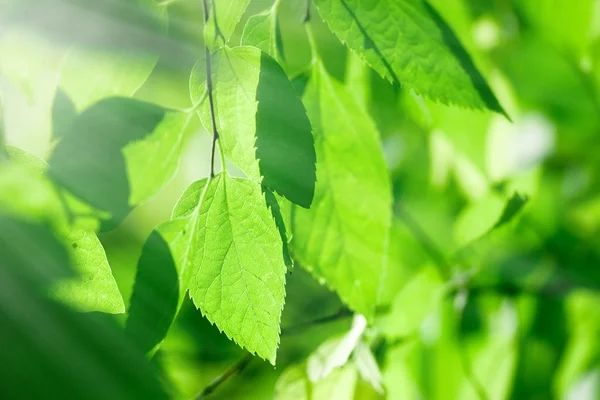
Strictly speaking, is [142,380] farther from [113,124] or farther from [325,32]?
[325,32]

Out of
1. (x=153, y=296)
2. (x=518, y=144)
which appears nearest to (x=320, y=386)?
→ (x=153, y=296)

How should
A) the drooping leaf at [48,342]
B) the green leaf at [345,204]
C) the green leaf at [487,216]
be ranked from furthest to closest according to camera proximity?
1. the green leaf at [487,216]
2. the green leaf at [345,204]
3. the drooping leaf at [48,342]

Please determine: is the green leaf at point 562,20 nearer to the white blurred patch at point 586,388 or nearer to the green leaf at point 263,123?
the white blurred patch at point 586,388

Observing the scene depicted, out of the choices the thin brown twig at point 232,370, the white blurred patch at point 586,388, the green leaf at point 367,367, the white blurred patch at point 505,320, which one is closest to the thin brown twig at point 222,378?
the thin brown twig at point 232,370

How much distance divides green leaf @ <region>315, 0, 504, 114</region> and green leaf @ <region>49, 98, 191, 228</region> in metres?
0.14

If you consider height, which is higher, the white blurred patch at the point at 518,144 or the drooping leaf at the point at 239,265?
the drooping leaf at the point at 239,265

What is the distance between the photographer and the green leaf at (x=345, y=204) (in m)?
0.46

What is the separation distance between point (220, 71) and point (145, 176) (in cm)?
8

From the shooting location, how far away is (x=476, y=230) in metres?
0.72

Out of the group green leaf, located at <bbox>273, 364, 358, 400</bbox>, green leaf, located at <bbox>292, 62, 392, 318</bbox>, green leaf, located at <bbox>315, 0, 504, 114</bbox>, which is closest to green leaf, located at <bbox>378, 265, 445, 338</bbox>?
green leaf, located at <bbox>273, 364, 358, 400</bbox>

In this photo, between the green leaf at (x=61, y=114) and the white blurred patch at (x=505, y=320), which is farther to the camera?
the white blurred patch at (x=505, y=320)

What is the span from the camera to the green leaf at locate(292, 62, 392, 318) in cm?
46

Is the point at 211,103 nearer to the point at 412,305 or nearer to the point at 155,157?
the point at 155,157

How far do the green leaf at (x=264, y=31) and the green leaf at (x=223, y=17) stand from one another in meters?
0.03
